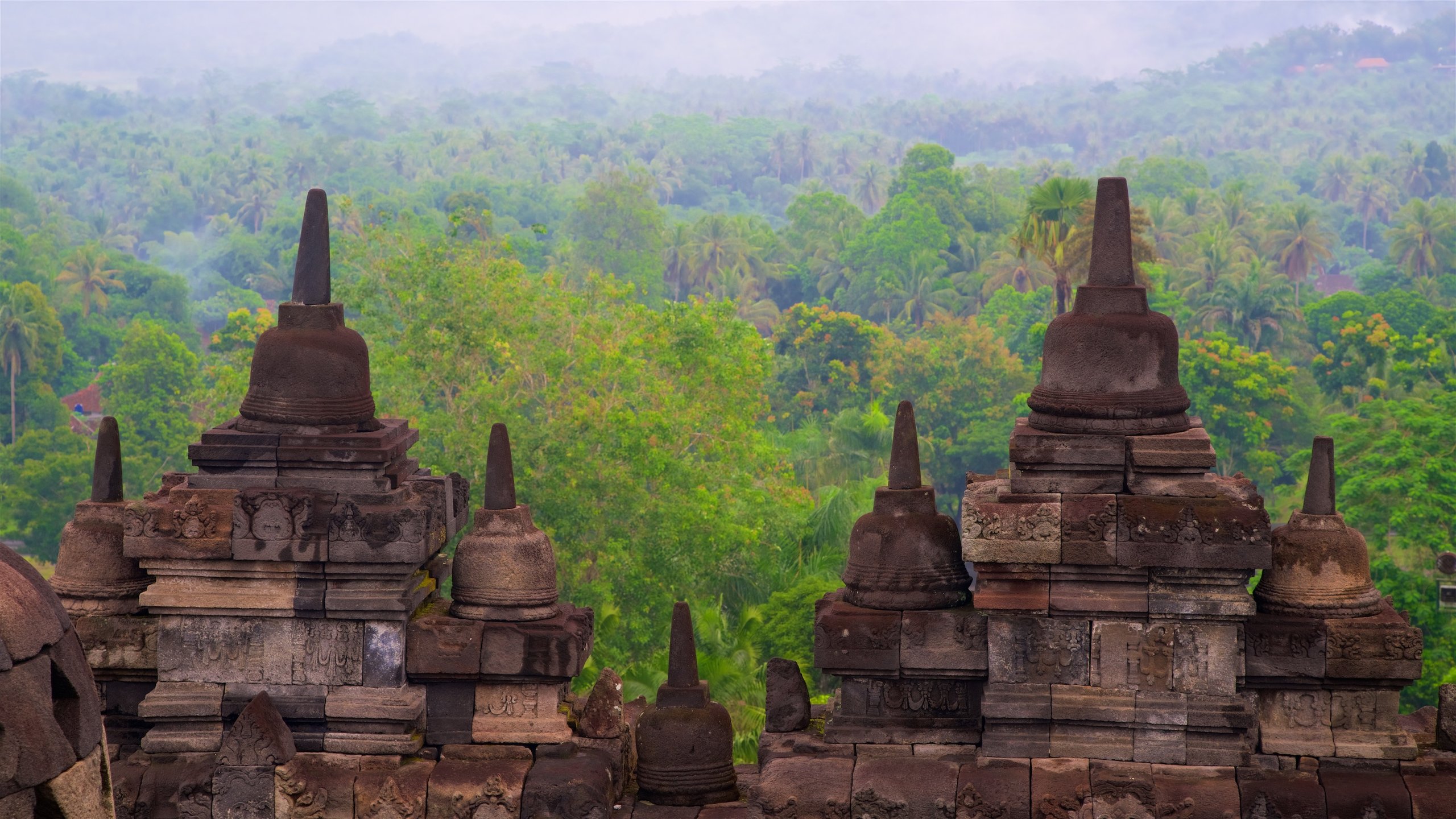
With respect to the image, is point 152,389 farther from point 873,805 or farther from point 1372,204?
point 1372,204

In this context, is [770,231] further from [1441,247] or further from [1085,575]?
[1085,575]

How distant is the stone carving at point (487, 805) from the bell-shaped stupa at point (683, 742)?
0.84m

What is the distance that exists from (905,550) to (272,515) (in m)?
3.57

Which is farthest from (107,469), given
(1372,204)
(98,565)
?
(1372,204)

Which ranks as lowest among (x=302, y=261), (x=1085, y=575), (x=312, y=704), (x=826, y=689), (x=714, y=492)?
(x=826, y=689)

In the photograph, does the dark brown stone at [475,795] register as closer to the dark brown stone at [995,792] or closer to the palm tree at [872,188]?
the dark brown stone at [995,792]

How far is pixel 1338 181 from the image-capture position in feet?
524

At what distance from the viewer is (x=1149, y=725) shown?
8961 millimetres

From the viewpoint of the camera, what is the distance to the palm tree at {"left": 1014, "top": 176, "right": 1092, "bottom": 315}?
67562 mm

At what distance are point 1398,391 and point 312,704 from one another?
52.8m

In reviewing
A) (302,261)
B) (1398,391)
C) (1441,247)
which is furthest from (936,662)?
(1441,247)

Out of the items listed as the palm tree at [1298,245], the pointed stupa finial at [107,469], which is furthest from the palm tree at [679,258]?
the pointed stupa finial at [107,469]

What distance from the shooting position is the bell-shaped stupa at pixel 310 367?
9.41 m

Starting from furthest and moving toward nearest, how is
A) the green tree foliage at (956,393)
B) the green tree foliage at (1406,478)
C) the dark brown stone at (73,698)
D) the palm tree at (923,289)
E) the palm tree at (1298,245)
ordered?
the palm tree at (1298,245) → the palm tree at (923,289) → the green tree foliage at (956,393) → the green tree foliage at (1406,478) → the dark brown stone at (73,698)
